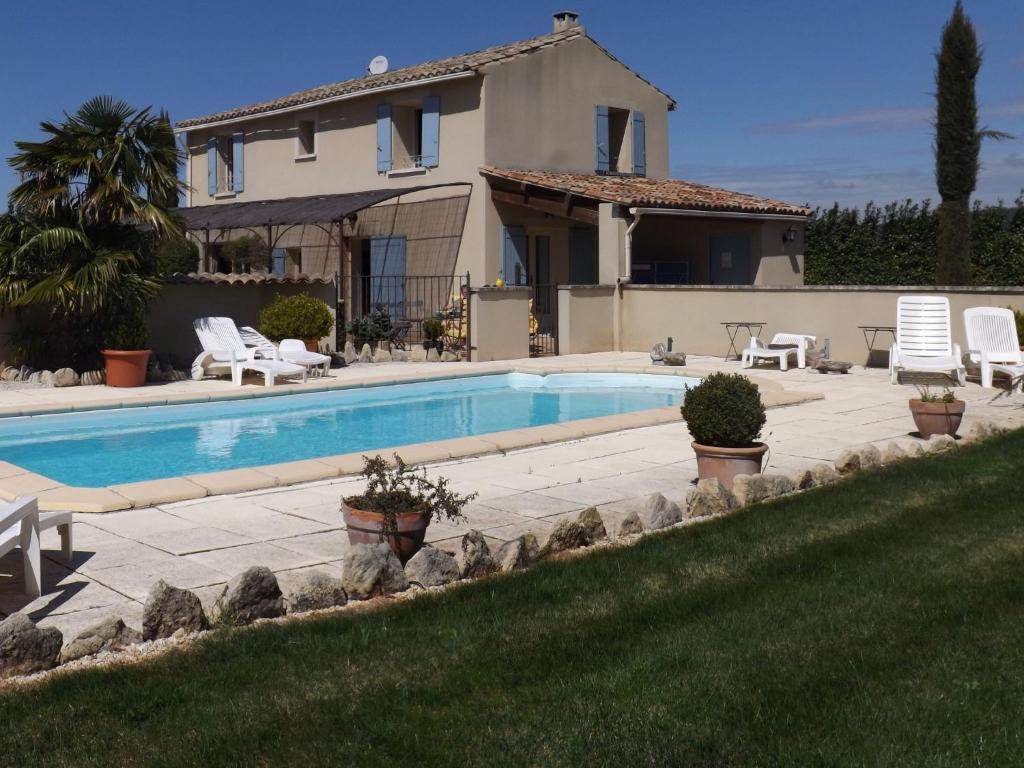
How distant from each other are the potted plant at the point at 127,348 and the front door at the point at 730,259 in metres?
13.1

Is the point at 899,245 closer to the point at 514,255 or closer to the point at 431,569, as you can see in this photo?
the point at 514,255

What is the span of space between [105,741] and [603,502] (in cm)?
436

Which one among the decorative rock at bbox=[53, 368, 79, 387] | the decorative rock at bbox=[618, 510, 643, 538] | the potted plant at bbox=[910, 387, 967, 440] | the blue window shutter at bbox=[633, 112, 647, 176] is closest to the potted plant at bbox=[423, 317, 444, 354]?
the decorative rock at bbox=[53, 368, 79, 387]

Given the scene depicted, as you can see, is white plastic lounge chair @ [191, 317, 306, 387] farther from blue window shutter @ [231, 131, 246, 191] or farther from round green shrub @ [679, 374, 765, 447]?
blue window shutter @ [231, 131, 246, 191]

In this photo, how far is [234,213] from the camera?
23953 millimetres

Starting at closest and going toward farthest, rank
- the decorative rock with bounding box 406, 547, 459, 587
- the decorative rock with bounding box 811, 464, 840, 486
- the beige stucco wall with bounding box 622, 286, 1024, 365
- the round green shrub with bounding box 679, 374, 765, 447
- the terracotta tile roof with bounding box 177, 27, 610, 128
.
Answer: the decorative rock with bounding box 406, 547, 459, 587, the round green shrub with bounding box 679, 374, 765, 447, the decorative rock with bounding box 811, 464, 840, 486, the beige stucco wall with bounding box 622, 286, 1024, 365, the terracotta tile roof with bounding box 177, 27, 610, 128

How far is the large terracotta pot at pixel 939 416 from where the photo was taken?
30.6 ft

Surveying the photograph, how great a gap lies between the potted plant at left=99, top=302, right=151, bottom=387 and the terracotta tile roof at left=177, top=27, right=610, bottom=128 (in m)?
9.06

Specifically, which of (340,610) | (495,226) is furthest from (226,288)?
(340,610)

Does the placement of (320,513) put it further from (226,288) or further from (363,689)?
(226,288)

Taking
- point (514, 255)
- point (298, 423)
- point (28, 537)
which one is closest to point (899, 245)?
point (514, 255)

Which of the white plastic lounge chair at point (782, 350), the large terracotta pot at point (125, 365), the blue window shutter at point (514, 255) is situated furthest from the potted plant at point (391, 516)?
the blue window shutter at point (514, 255)

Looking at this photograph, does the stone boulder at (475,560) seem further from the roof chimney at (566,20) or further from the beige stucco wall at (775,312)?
the roof chimney at (566,20)

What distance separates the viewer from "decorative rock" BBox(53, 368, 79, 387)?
46.7 ft
